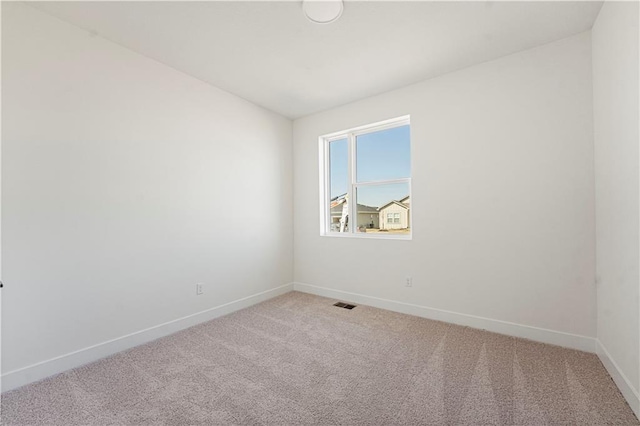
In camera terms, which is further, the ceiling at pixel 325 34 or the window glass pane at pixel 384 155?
the window glass pane at pixel 384 155

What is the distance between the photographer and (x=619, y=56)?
1.70 m

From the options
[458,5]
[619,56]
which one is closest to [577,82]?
[619,56]

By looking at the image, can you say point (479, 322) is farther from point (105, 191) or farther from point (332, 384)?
point (105, 191)

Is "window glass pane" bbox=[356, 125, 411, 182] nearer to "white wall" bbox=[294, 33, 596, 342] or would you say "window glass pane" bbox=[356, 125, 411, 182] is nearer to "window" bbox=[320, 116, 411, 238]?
"window" bbox=[320, 116, 411, 238]

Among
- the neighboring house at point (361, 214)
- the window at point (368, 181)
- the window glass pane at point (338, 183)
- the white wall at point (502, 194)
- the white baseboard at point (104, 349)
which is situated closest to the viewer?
the white baseboard at point (104, 349)

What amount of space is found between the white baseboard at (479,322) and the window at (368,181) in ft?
2.68

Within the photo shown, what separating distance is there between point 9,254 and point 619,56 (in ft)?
13.8

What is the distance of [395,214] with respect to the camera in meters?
3.34

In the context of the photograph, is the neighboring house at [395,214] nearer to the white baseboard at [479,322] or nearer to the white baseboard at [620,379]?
the white baseboard at [479,322]

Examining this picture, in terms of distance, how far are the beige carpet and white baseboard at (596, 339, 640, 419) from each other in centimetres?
4

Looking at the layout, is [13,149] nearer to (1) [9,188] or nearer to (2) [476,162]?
(1) [9,188]

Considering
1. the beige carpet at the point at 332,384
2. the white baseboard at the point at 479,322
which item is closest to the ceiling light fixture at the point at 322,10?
the beige carpet at the point at 332,384

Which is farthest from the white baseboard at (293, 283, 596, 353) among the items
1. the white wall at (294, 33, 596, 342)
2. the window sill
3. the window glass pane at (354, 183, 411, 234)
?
the window glass pane at (354, 183, 411, 234)

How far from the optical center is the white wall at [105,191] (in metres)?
1.82
